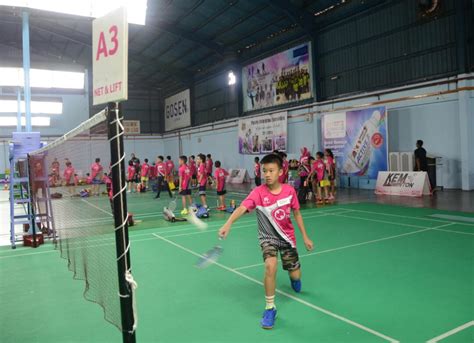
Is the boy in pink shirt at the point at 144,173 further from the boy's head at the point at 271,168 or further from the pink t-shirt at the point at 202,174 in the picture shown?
the boy's head at the point at 271,168

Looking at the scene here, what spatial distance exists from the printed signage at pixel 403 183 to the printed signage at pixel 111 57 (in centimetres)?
1423

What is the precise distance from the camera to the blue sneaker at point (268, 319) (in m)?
4.00

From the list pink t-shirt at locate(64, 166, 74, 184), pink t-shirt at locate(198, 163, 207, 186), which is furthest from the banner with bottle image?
pink t-shirt at locate(64, 166, 74, 184)

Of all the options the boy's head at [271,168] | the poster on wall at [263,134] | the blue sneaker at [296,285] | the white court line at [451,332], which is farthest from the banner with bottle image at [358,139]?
the boy's head at [271,168]

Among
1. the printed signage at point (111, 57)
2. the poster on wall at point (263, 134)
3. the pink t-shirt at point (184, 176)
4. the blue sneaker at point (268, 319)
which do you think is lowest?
the blue sneaker at point (268, 319)

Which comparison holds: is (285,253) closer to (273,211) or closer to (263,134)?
(273,211)

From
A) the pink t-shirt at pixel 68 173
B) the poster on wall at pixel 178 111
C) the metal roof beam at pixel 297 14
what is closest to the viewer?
the pink t-shirt at pixel 68 173

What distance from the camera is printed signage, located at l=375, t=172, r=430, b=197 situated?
14.8m

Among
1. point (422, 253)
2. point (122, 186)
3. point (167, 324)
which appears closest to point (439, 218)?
point (422, 253)

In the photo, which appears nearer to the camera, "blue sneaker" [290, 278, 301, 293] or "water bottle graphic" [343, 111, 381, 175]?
"blue sneaker" [290, 278, 301, 293]

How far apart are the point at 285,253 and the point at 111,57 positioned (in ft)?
9.74

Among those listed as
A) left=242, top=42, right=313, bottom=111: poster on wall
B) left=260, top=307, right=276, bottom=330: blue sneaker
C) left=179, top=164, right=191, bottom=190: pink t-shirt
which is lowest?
left=260, top=307, right=276, bottom=330: blue sneaker

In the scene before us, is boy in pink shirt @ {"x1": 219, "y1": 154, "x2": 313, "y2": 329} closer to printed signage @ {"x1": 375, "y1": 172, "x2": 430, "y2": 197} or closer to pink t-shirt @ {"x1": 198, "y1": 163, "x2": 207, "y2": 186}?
pink t-shirt @ {"x1": 198, "y1": 163, "x2": 207, "y2": 186}

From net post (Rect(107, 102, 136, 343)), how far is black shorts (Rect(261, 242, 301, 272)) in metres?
1.85
